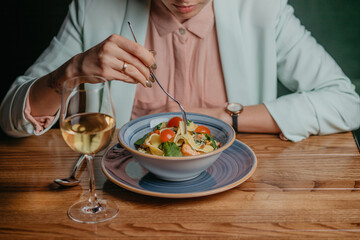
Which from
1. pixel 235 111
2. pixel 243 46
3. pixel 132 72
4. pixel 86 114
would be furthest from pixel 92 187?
pixel 243 46

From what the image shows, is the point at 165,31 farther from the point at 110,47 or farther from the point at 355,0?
the point at 355,0

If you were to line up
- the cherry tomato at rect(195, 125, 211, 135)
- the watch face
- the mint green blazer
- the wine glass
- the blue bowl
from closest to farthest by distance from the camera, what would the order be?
the wine glass → the blue bowl → the cherry tomato at rect(195, 125, 211, 135) → the watch face → the mint green blazer

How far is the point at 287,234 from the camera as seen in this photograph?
850mm

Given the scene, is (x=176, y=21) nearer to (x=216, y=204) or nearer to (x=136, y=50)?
(x=136, y=50)

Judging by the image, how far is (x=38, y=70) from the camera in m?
A: 1.63

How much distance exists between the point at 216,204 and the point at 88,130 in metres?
0.36

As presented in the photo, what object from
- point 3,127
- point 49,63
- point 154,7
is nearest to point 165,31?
point 154,7

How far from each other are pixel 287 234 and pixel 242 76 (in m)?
1.05

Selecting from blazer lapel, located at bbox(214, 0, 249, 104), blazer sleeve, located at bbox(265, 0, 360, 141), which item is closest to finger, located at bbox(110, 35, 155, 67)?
blazer sleeve, located at bbox(265, 0, 360, 141)

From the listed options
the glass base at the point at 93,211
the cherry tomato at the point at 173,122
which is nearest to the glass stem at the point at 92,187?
the glass base at the point at 93,211

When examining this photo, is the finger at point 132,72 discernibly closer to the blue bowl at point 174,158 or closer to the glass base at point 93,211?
the blue bowl at point 174,158

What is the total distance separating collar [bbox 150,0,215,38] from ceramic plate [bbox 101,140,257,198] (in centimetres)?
72

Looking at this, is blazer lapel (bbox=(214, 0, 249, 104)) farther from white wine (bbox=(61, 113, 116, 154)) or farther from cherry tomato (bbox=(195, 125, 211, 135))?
white wine (bbox=(61, 113, 116, 154))

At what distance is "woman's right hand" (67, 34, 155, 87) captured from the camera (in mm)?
1168
